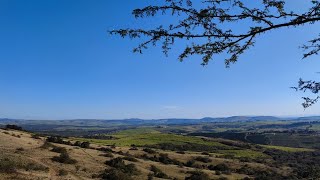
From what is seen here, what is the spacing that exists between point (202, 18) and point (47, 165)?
1073 inches

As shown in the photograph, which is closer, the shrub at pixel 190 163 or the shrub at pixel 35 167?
the shrub at pixel 35 167

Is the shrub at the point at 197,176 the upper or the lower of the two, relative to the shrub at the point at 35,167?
lower

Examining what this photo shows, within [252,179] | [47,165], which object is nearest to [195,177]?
[252,179]

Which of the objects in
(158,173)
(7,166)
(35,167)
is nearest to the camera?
(7,166)

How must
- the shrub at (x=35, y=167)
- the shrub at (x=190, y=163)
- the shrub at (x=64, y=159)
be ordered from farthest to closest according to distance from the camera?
the shrub at (x=190, y=163), the shrub at (x=64, y=159), the shrub at (x=35, y=167)

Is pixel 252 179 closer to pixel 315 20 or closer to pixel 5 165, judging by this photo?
pixel 5 165

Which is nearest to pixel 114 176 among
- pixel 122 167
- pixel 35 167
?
pixel 122 167

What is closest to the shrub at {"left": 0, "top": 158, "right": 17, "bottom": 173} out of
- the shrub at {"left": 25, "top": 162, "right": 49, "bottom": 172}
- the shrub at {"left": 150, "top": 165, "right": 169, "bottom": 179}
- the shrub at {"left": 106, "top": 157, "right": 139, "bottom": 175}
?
the shrub at {"left": 25, "top": 162, "right": 49, "bottom": 172}

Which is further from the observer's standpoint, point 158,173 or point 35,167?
point 158,173

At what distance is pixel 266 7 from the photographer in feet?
29.7

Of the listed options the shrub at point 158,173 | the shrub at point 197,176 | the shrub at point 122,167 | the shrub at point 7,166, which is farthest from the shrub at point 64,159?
the shrub at point 197,176

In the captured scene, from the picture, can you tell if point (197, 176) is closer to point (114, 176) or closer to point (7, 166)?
point (114, 176)

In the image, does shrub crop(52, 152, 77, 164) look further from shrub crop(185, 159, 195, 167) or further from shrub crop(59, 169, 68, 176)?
shrub crop(185, 159, 195, 167)

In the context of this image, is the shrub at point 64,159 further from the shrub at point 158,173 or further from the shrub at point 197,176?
the shrub at point 197,176
